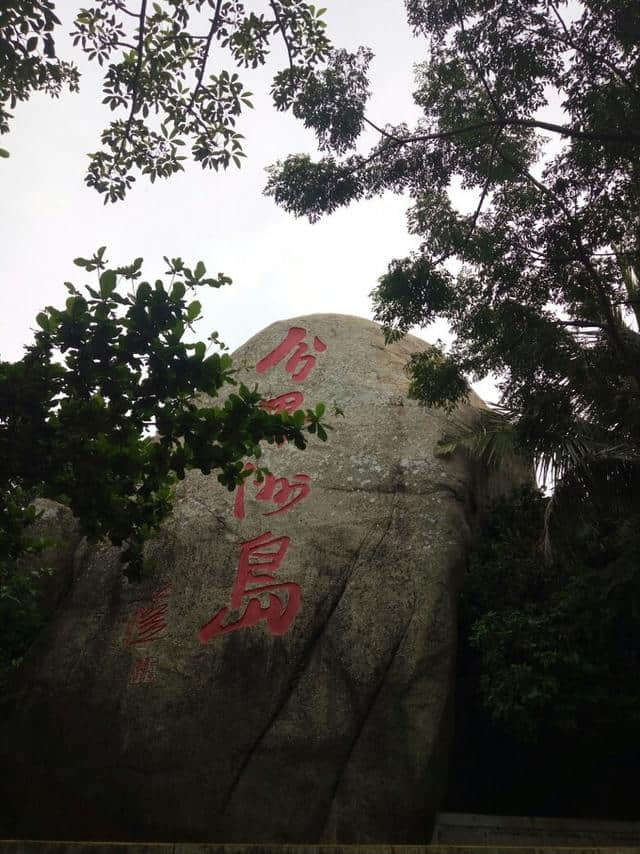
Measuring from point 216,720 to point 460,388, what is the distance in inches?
131

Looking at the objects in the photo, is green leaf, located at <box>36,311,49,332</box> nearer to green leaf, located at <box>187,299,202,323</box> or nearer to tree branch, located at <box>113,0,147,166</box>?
green leaf, located at <box>187,299,202,323</box>

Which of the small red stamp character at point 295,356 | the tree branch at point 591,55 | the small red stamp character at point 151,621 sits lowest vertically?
the small red stamp character at point 151,621

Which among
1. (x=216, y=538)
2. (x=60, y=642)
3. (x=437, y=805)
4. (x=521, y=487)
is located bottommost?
(x=437, y=805)

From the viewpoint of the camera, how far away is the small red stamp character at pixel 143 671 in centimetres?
609

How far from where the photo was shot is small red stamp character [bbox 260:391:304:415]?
306 inches

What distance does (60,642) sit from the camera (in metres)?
6.54

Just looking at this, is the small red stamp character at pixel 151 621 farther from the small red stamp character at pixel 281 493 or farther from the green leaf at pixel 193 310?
the green leaf at pixel 193 310

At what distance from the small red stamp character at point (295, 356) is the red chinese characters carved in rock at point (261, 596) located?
2.15 m

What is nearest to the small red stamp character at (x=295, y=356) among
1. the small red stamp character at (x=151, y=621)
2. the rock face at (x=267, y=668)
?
the rock face at (x=267, y=668)

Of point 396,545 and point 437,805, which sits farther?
point 396,545

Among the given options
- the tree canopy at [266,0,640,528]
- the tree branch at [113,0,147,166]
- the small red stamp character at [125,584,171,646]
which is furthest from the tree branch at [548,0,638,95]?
the small red stamp character at [125,584,171,646]

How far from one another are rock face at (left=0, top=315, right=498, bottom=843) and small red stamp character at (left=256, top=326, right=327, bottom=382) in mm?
1108

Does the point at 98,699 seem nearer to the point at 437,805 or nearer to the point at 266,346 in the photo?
the point at 437,805

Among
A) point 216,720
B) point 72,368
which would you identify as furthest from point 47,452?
point 216,720
